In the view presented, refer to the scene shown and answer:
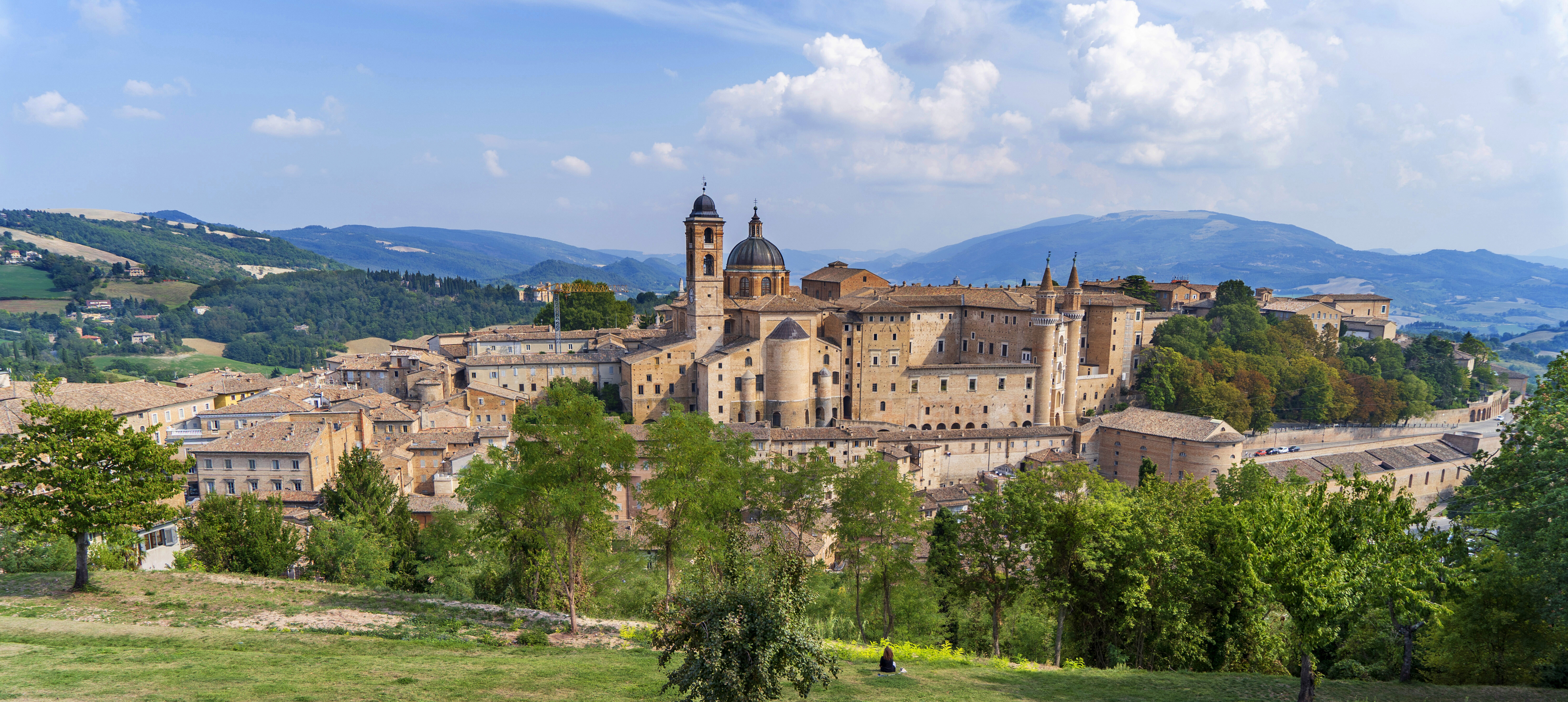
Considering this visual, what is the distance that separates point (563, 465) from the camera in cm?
1845

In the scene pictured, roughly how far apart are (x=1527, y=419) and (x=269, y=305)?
183m

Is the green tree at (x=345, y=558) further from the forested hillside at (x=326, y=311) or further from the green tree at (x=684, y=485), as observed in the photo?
the forested hillside at (x=326, y=311)

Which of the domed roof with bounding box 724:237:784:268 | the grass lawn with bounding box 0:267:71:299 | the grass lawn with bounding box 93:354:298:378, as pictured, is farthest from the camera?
the grass lawn with bounding box 0:267:71:299

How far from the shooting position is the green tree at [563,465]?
18.4m

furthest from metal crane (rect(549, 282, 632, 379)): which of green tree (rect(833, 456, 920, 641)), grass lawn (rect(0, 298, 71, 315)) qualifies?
grass lawn (rect(0, 298, 71, 315))

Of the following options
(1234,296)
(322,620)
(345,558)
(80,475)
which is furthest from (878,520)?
(1234,296)

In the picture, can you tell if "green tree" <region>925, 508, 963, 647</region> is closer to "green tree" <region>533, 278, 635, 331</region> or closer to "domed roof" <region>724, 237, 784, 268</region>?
"domed roof" <region>724, 237, 784, 268</region>

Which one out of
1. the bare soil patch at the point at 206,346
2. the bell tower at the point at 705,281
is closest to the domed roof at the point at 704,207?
the bell tower at the point at 705,281

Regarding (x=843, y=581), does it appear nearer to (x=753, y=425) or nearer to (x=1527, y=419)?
(x=1527, y=419)

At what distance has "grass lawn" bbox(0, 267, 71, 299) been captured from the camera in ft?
492

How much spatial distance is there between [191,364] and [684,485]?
127380mm

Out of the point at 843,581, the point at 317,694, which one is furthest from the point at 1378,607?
the point at 317,694

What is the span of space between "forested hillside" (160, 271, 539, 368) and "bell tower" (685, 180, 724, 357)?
92798 mm

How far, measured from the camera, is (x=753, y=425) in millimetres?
54000
